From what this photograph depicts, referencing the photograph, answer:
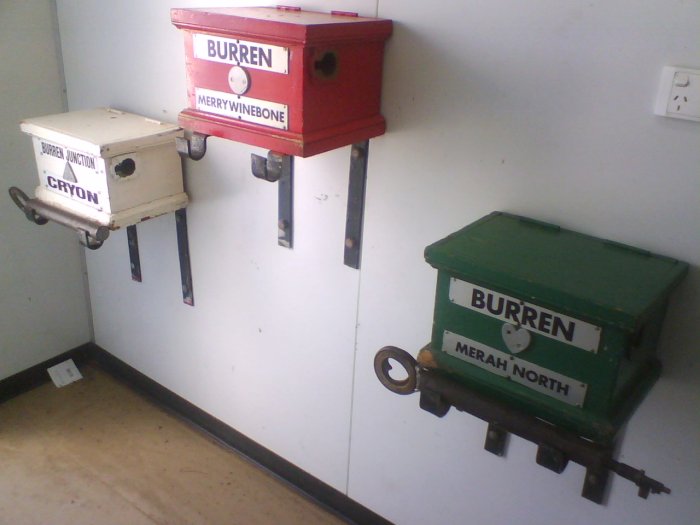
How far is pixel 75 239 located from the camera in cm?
210

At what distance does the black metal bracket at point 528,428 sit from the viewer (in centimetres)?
94

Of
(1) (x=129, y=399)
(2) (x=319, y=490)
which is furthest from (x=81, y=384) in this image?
(2) (x=319, y=490)

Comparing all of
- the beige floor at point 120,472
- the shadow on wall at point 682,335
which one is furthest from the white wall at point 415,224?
the beige floor at point 120,472

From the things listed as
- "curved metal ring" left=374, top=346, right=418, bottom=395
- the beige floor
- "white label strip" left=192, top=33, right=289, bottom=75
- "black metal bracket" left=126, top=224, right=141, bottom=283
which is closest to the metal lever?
"black metal bracket" left=126, top=224, right=141, bottom=283

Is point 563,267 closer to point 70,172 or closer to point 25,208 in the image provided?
point 70,172

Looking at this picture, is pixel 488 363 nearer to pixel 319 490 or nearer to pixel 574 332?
pixel 574 332

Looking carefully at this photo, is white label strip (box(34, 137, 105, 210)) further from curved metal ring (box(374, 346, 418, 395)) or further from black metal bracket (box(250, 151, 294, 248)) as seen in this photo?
curved metal ring (box(374, 346, 418, 395))

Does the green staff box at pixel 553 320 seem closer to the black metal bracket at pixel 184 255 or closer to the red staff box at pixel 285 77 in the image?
the red staff box at pixel 285 77

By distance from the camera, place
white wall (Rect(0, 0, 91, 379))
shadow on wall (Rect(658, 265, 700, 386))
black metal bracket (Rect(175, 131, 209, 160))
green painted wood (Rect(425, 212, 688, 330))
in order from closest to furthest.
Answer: green painted wood (Rect(425, 212, 688, 330)) < shadow on wall (Rect(658, 265, 700, 386)) < black metal bracket (Rect(175, 131, 209, 160)) < white wall (Rect(0, 0, 91, 379))

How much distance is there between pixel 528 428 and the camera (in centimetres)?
97

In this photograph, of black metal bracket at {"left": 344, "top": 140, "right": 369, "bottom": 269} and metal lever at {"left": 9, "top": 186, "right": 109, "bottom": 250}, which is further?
metal lever at {"left": 9, "top": 186, "right": 109, "bottom": 250}

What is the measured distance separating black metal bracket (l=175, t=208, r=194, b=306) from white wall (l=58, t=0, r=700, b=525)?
2 cm

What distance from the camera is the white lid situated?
146cm

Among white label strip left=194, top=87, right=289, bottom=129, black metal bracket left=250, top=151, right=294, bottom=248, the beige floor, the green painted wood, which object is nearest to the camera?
the green painted wood
